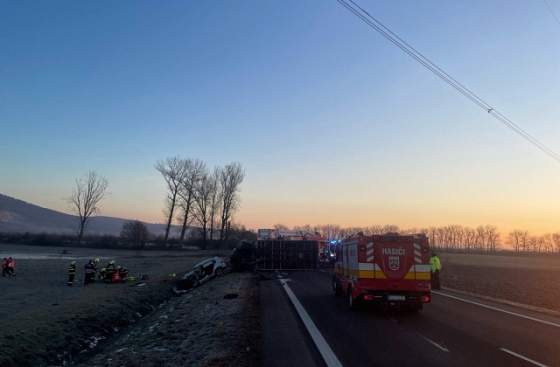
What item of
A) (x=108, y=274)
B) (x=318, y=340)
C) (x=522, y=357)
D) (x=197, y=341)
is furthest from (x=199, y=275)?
(x=522, y=357)

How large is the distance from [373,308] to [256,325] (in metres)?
5.78

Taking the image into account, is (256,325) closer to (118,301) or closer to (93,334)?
(93,334)

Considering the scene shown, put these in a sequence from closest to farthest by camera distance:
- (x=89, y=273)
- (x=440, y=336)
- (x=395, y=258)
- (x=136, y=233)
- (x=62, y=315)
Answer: (x=440, y=336) < (x=395, y=258) < (x=62, y=315) < (x=89, y=273) < (x=136, y=233)

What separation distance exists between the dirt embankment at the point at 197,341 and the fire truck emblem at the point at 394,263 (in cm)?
457

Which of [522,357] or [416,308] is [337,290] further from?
[522,357]

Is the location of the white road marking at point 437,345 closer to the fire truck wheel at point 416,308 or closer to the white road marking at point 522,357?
the white road marking at point 522,357

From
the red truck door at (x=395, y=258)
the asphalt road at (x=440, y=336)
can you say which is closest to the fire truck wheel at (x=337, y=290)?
the asphalt road at (x=440, y=336)

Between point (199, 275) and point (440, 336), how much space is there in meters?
20.7

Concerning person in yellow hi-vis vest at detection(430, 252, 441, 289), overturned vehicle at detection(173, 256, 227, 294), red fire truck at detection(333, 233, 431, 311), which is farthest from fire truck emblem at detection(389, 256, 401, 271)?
overturned vehicle at detection(173, 256, 227, 294)

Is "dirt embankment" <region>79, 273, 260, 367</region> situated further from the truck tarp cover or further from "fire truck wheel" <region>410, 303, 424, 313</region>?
the truck tarp cover

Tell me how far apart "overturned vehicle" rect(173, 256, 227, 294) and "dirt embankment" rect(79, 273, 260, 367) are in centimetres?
1066

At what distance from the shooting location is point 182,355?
377 inches

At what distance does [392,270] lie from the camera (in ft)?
49.2

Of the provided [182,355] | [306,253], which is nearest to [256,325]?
[182,355]
